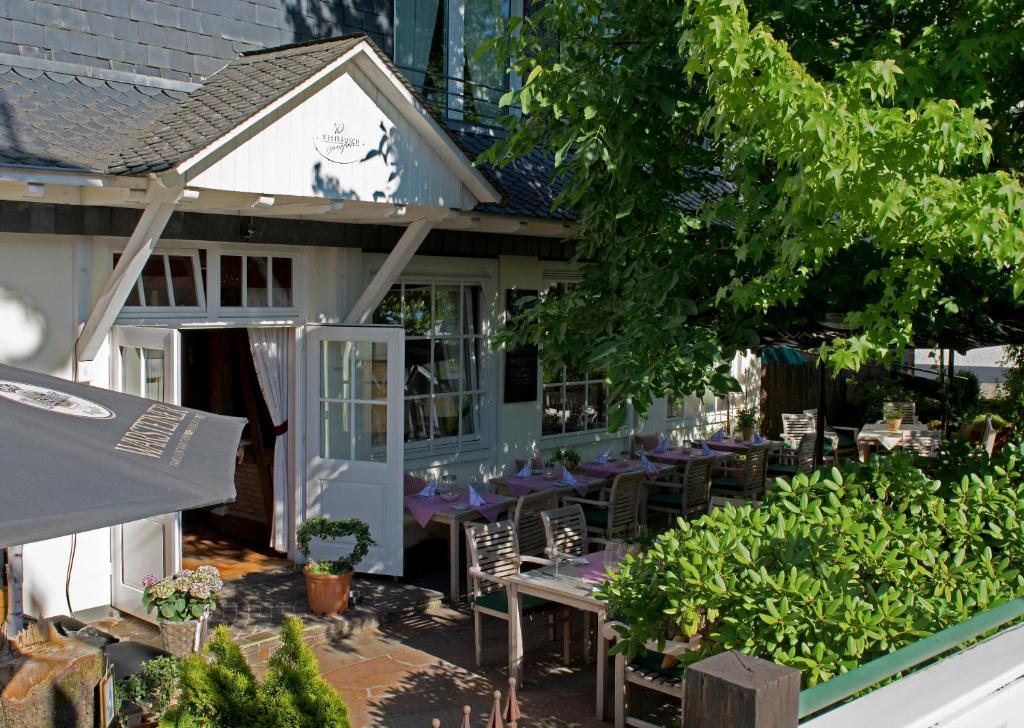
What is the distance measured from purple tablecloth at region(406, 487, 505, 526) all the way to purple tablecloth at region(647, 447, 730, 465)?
316 cm

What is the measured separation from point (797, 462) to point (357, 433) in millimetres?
Answer: 6258

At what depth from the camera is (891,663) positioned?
3000 mm

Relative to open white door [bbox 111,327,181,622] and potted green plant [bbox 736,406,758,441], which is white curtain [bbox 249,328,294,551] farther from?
potted green plant [bbox 736,406,758,441]

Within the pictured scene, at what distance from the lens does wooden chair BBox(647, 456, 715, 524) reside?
34.6 feet

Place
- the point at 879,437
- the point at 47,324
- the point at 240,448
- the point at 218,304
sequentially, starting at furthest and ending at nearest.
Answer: the point at 879,437 < the point at 240,448 < the point at 218,304 < the point at 47,324

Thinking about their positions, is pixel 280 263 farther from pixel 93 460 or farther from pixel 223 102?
pixel 93 460

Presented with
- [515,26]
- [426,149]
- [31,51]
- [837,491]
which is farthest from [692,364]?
[31,51]

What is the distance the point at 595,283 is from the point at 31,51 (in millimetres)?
4656

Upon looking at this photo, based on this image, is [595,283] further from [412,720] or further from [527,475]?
[527,475]

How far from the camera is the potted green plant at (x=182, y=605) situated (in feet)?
21.7

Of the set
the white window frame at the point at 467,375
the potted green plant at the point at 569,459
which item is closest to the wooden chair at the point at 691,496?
the potted green plant at the point at 569,459

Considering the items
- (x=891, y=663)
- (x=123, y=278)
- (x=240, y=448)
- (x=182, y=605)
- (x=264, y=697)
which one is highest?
(x=123, y=278)

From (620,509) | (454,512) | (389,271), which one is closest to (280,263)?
(389,271)

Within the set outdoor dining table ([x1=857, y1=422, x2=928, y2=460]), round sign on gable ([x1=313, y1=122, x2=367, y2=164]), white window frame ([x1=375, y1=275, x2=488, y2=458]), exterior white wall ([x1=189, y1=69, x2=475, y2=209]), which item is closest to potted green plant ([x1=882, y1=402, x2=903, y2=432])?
outdoor dining table ([x1=857, y1=422, x2=928, y2=460])
